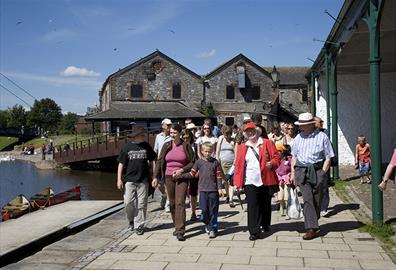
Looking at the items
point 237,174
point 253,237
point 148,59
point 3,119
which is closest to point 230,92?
point 148,59

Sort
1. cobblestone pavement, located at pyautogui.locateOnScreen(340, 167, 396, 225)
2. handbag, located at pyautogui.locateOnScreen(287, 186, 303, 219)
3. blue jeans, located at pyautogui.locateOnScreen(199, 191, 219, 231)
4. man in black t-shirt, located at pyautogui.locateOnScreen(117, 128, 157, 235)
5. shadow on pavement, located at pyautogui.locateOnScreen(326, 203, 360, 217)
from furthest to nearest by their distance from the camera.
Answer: shadow on pavement, located at pyautogui.locateOnScreen(326, 203, 360, 217)
cobblestone pavement, located at pyautogui.locateOnScreen(340, 167, 396, 225)
handbag, located at pyautogui.locateOnScreen(287, 186, 303, 219)
man in black t-shirt, located at pyautogui.locateOnScreen(117, 128, 157, 235)
blue jeans, located at pyautogui.locateOnScreen(199, 191, 219, 231)

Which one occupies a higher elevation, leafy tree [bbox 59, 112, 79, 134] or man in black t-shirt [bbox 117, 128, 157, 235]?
leafy tree [bbox 59, 112, 79, 134]

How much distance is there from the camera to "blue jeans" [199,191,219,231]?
7.34m

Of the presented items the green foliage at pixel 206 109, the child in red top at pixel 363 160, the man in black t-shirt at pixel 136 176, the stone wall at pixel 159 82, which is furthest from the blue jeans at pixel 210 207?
the stone wall at pixel 159 82

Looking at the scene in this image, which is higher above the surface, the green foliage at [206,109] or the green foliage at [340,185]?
the green foliage at [206,109]

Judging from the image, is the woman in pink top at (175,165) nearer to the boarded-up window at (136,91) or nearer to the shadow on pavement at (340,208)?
the shadow on pavement at (340,208)

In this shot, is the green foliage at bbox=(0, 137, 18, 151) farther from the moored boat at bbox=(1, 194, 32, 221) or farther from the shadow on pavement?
the shadow on pavement

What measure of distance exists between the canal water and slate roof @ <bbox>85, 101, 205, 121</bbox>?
17.4ft

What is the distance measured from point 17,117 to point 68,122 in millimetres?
13061

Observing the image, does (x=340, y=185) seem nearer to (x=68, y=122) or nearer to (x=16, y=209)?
(x=16, y=209)

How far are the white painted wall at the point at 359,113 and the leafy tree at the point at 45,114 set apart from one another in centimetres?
7935

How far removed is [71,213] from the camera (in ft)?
39.8

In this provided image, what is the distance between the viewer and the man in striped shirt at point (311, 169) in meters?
6.98

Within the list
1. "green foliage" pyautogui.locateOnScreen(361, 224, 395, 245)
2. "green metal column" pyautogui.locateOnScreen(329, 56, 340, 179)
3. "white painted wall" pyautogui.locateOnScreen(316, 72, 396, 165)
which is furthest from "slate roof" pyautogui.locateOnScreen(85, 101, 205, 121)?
"green foliage" pyautogui.locateOnScreen(361, 224, 395, 245)
